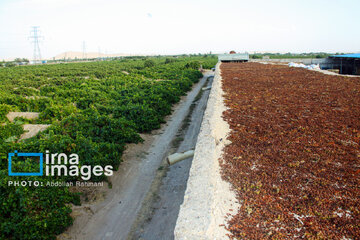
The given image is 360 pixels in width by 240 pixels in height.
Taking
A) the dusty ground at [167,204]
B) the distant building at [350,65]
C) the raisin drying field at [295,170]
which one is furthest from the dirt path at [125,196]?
the distant building at [350,65]

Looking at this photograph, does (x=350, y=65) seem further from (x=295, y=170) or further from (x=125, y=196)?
(x=125, y=196)

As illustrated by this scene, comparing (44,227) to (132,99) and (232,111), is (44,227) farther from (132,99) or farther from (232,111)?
(132,99)

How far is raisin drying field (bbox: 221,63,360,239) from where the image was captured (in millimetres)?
2613

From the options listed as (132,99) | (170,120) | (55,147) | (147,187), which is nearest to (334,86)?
(170,120)

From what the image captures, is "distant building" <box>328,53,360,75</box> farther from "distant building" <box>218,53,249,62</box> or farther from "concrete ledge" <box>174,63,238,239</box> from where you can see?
"concrete ledge" <box>174,63,238,239</box>

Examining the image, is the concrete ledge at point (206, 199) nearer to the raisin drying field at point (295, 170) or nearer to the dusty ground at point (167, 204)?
the raisin drying field at point (295, 170)

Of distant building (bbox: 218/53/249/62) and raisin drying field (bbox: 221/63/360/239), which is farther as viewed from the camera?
distant building (bbox: 218/53/249/62)

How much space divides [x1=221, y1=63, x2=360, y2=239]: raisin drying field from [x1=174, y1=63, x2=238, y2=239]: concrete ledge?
0.15m

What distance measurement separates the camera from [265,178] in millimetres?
3492

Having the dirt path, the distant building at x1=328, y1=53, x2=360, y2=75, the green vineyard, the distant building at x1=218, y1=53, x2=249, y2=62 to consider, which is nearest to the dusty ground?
the dirt path

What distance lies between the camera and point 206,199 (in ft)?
10.3

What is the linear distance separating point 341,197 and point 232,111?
174 inches

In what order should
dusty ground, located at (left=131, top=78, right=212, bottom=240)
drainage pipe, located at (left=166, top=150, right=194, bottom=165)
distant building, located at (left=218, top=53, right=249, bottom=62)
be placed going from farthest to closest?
distant building, located at (left=218, top=53, right=249, bottom=62) < drainage pipe, located at (left=166, top=150, right=194, bottom=165) < dusty ground, located at (left=131, top=78, right=212, bottom=240)

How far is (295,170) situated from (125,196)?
15.1ft
